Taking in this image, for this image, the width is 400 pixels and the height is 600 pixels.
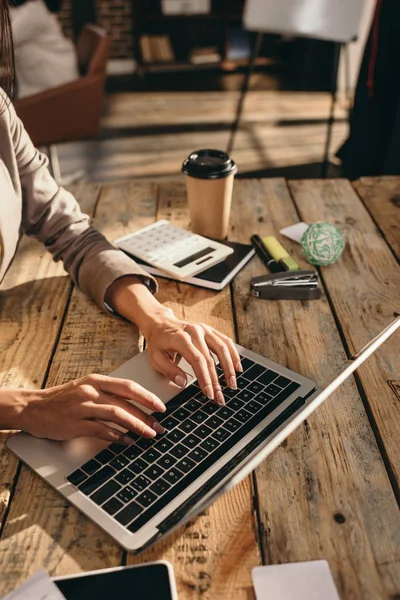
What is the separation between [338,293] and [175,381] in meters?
0.43

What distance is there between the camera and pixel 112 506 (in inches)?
26.9

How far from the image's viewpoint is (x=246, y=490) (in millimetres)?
722

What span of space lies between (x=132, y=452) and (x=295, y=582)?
0.26 metres

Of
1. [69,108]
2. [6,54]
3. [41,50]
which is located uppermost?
[6,54]

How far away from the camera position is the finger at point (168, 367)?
87cm

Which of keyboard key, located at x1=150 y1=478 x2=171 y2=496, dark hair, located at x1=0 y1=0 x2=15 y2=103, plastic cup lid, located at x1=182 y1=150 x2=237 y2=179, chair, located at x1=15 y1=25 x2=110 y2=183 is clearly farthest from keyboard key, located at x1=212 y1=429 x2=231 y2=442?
chair, located at x1=15 y1=25 x2=110 y2=183

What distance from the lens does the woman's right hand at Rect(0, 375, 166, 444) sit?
762mm

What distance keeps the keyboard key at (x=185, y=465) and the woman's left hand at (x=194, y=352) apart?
116mm

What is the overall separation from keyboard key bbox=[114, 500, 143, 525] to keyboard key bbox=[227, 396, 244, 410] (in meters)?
0.21

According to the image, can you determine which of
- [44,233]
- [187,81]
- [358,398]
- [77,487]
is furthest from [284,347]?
[187,81]

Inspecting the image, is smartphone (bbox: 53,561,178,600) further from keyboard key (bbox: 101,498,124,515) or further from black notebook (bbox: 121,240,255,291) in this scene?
black notebook (bbox: 121,240,255,291)

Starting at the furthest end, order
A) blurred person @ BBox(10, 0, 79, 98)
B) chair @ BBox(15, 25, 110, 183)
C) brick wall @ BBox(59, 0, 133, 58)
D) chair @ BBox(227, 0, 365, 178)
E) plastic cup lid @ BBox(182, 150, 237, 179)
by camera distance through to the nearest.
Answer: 1. brick wall @ BBox(59, 0, 133, 58)
2. blurred person @ BBox(10, 0, 79, 98)
3. chair @ BBox(227, 0, 365, 178)
4. chair @ BBox(15, 25, 110, 183)
5. plastic cup lid @ BBox(182, 150, 237, 179)

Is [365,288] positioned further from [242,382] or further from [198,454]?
[198,454]

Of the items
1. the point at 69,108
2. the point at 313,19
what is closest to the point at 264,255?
the point at 69,108
